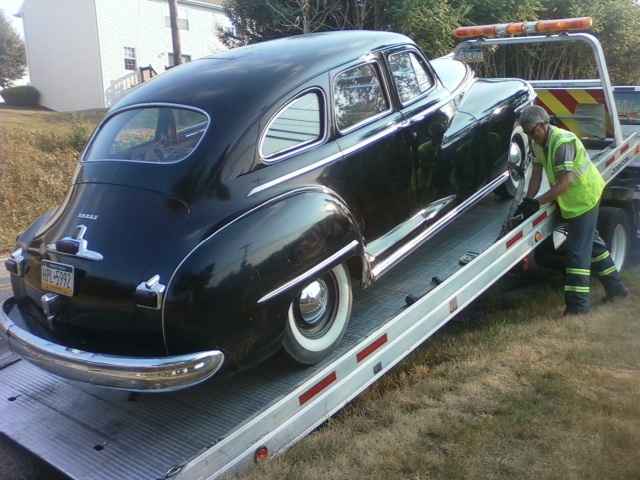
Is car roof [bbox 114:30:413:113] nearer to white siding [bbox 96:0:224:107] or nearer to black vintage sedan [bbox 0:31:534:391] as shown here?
black vintage sedan [bbox 0:31:534:391]

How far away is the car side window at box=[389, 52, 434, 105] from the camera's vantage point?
15.3 ft

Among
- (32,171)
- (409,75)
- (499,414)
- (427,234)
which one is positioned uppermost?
(409,75)

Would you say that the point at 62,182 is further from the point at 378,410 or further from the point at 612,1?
the point at 612,1

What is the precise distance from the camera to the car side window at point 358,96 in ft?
13.3

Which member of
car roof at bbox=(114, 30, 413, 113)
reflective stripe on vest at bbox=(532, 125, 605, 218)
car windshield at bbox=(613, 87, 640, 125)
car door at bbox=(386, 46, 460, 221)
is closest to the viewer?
car roof at bbox=(114, 30, 413, 113)

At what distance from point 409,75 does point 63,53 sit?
24.5 m

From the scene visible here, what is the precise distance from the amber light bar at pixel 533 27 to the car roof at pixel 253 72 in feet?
7.80

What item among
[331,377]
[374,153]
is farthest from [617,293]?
Result: [331,377]

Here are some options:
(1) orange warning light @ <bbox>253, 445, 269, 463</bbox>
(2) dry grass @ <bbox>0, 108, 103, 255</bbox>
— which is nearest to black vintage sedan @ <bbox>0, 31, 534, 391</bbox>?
(1) orange warning light @ <bbox>253, 445, 269, 463</bbox>

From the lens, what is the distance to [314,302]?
362 cm

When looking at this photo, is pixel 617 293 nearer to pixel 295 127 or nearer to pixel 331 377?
pixel 331 377

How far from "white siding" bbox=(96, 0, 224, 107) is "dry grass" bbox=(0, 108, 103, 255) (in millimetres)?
10579

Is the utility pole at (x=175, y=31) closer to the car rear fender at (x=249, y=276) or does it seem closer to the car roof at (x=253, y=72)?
the car roof at (x=253, y=72)

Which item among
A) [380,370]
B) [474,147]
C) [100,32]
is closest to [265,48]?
[474,147]
